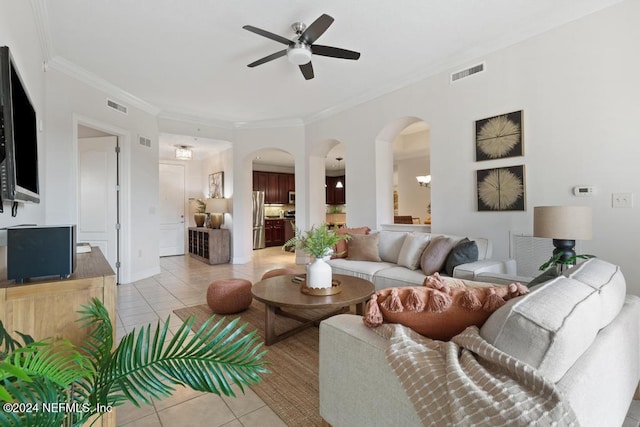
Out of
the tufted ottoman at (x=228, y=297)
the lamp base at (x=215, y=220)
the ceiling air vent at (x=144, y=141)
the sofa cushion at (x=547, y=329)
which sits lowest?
the tufted ottoman at (x=228, y=297)

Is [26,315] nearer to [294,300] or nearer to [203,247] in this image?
[294,300]

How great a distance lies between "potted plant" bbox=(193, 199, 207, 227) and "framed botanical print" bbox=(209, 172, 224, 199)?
0.33 metres

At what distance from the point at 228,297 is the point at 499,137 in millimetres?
3454

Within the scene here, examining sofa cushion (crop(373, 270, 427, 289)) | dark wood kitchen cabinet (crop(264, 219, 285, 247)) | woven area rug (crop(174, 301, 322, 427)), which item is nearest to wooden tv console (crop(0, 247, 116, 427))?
woven area rug (crop(174, 301, 322, 427))

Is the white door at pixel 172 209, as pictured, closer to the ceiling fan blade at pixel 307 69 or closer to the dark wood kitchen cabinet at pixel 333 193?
the dark wood kitchen cabinet at pixel 333 193

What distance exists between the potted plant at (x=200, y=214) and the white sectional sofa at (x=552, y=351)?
672cm

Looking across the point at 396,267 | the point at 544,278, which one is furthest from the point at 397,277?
the point at 544,278

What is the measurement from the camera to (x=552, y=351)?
0.85 meters

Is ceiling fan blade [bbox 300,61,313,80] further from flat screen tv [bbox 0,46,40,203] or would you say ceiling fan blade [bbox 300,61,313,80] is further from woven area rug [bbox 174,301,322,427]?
woven area rug [bbox 174,301,322,427]

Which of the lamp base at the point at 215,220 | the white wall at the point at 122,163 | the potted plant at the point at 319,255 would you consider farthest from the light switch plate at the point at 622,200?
the lamp base at the point at 215,220

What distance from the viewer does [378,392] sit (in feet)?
3.66

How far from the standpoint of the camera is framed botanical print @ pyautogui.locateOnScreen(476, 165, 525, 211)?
328 centimetres

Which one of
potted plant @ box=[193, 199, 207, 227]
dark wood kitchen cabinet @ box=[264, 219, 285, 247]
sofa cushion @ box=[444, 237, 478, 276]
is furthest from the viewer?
dark wood kitchen cabinet @ box=[264, 219, 285, 247]

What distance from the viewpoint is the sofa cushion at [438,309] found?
116 centimetres
